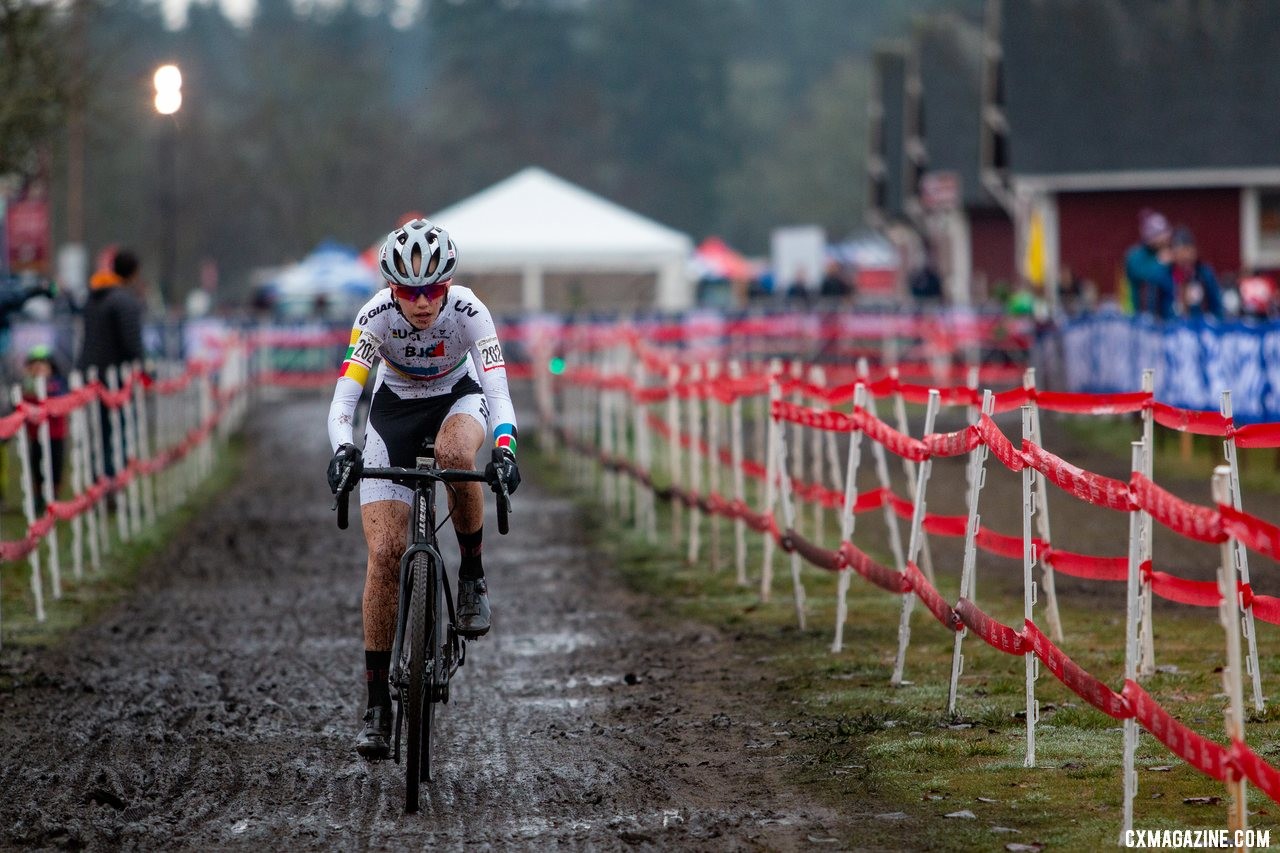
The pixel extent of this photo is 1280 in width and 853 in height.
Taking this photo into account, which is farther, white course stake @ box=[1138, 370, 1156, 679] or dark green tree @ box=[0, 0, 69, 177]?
dark green tree @ box=[0, 0, 69, 177]

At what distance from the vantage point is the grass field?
689 centimetres

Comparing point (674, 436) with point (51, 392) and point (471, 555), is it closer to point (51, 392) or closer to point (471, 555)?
point (51, 392)

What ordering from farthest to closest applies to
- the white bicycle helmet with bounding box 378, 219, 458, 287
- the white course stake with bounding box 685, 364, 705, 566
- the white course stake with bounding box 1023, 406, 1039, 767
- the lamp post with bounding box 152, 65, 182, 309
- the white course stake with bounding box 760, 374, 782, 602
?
the lamp post with bounding box 152, 65, 182, 309 → the white course stake with bounding box 685, 364, 705, 566 → the white course stake with bounding box 760, 374, 782, 602 → the white bicycle helmet with bounding box 378, 219, 458, 287 → the white course stake with bounding box 1023, 406, 1039, 767

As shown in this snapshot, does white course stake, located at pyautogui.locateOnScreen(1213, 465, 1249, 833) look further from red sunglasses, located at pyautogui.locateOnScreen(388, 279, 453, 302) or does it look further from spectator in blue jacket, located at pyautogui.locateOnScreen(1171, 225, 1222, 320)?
spectator in blue jacket, located at pyautogui.locateOnScreen(1171, 225, 1222, 320)

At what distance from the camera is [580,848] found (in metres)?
6.71

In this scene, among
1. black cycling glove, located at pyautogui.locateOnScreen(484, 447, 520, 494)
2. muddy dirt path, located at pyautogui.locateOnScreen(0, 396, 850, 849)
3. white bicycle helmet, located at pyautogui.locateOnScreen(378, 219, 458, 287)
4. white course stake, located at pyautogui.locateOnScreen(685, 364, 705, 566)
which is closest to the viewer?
muddy dirt path, located at pyautogui.locateOnScreen(0, 396, 850, 849)

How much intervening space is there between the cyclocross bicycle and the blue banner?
10.5 metres

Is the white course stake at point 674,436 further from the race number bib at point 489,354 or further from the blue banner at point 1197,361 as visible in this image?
the race number bib at point 489,354

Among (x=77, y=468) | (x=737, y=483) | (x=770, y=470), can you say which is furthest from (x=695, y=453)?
(x=77, y=468)

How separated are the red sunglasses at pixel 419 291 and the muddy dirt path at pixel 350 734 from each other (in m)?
1.84

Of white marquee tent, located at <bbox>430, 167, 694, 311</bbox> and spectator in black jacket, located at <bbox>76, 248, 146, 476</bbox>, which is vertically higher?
white marquee tent, located at <bbox>430, 167, 694, 311</bbox>

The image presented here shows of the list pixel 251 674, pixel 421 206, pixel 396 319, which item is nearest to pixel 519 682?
pixel 251 674

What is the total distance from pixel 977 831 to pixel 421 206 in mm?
90771

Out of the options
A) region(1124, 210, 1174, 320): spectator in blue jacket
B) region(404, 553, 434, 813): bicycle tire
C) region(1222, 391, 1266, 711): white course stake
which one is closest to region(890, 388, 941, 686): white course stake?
region(1222, 391, 1266, 711): white course stake
